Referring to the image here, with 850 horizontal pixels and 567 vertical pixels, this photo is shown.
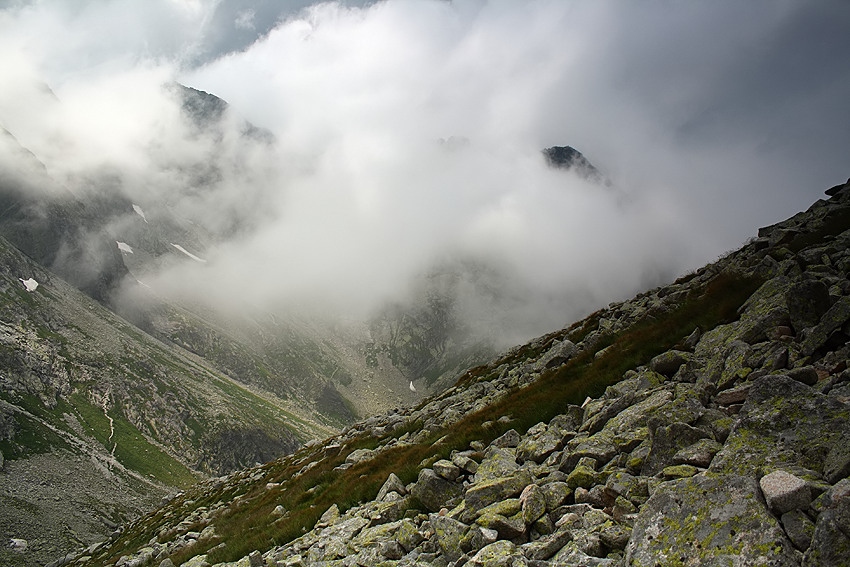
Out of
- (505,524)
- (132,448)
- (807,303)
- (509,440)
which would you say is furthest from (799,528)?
(132,448)

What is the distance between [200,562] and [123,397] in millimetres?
181904

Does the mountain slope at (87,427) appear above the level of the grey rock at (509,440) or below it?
above

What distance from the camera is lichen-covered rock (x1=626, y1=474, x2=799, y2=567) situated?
5273mm

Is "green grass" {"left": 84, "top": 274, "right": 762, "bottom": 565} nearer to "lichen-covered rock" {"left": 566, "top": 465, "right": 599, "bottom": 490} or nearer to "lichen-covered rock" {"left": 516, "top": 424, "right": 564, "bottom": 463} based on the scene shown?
"lichen-covered rock" {"left": 516, "top": 424, "right": 564, "bottom": 463}

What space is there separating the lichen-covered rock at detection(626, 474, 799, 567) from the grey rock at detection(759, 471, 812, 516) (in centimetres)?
13

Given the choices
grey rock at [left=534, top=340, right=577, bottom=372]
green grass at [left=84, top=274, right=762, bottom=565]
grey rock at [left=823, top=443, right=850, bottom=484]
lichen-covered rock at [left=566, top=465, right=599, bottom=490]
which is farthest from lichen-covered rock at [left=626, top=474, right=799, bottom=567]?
grey rock at [left=534, top=340, right=577, bottom=372]

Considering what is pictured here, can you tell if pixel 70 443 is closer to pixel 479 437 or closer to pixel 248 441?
pixel 248 441

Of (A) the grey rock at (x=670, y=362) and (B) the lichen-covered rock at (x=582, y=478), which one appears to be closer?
(B) the lichen-covered rock at (x=582, y=478)

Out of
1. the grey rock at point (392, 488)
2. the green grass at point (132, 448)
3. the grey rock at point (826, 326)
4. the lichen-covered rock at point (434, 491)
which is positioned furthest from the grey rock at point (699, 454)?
the green grass at point (132, 448)

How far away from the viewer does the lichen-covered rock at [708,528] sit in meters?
5.27

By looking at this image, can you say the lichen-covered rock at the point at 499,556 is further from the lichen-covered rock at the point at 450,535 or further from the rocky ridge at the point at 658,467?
the lichen-covered rock at the point at 450,535

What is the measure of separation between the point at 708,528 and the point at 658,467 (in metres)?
2.13

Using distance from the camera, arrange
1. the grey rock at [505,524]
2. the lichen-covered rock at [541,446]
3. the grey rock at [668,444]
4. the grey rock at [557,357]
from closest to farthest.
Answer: the grey rock at [668,444]
the grey rock at [505,524]
the lichen-covered rock at [541,446]
the grey rock at [557,357]

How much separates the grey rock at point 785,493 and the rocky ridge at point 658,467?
0.6 inches
